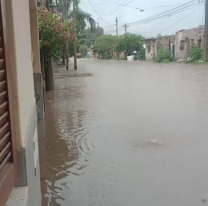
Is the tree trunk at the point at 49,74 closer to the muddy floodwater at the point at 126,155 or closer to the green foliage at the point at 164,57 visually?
the muddy floodwater at the point at 126,155

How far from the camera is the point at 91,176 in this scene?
4680 mm

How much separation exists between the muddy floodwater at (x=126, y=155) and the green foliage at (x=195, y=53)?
28209 mm

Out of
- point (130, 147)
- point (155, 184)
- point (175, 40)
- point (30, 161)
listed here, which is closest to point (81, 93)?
point (130, 147)

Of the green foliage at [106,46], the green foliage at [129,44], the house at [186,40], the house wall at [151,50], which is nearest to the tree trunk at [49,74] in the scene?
the house at [186,40]

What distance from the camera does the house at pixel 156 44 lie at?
46.7 meters

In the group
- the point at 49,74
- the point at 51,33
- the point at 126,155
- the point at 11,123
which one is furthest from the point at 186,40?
the point at 11,123

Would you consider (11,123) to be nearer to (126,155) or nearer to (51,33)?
(126,155)

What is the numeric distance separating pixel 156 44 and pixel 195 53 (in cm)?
1426

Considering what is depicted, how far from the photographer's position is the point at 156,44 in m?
50.7

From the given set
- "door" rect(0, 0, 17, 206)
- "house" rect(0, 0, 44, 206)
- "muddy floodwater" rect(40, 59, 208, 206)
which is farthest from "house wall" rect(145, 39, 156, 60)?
"door" rect(0, 0, 17, 206)

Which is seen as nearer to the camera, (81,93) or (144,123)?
(144,123)

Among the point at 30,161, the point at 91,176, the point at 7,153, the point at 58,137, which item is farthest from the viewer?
the point at 58,137

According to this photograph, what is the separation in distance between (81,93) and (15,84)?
1102cm

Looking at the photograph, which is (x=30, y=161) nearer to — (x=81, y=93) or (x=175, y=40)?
(x=81, y=93)
